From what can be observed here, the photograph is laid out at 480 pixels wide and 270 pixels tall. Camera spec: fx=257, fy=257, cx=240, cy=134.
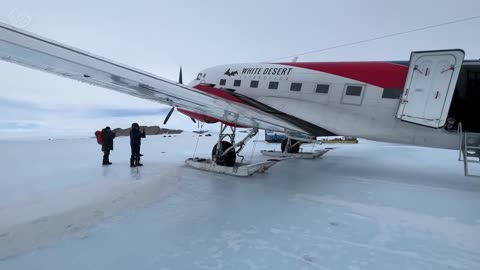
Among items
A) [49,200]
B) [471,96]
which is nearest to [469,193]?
[471,96]

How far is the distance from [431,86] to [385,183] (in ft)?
8.09

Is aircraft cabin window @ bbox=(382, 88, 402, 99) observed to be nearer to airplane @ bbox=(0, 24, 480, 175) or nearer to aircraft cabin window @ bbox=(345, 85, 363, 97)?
airplane @ bbox=(0, 24, 480, 175)

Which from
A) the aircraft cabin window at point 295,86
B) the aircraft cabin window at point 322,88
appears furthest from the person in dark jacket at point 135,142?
the aircraft cabin window at point 322,88

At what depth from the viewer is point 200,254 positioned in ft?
9.04

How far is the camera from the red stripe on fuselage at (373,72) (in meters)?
6.57

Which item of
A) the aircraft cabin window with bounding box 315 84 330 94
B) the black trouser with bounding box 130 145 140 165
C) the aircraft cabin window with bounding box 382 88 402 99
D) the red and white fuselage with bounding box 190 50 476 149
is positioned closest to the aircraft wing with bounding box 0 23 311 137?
the red and white fuselage with bounding box 190 50 476 149

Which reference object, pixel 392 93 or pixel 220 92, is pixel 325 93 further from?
pixel 220 92

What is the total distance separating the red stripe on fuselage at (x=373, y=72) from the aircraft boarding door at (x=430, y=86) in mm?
647

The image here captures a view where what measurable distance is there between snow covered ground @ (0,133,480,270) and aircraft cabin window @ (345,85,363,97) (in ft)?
7.66

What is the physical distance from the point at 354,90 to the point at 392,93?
0.91 meters

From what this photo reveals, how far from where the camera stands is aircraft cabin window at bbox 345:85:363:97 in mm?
6953

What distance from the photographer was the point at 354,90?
703 centimetres

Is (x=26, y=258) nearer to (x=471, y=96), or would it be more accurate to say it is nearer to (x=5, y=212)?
(x=5, y=212)

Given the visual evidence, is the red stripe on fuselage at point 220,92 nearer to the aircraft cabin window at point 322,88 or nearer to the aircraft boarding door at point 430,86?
the aircraft cabin window at point 322,88
